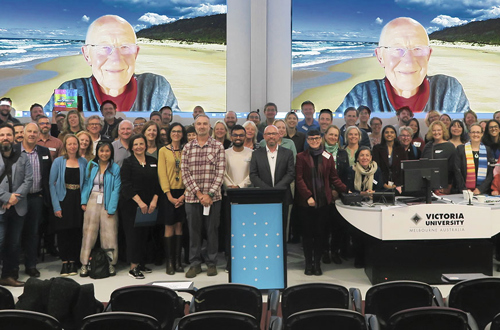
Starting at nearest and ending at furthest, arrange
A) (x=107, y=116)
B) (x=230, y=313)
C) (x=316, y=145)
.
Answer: (x=230, y=313), (x=316, y=145), (x=107, y=116)

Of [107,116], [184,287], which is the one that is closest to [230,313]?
[184,287]

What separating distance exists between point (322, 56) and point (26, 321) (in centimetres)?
970

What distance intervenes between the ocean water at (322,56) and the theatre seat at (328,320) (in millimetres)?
8713

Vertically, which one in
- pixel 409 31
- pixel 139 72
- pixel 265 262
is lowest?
pixel 265 262

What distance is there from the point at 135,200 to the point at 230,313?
3.71 metres

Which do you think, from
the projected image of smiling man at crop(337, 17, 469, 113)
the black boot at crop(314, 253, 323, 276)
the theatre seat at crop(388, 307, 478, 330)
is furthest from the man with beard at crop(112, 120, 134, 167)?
the projected image of smiling man at crop(337, 17, 469, 113)

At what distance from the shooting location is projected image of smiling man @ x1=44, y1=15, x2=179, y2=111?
1144 centimetres

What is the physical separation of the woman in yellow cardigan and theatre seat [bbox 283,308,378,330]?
3.72 meters

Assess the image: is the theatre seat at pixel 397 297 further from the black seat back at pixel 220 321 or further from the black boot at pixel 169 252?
the black boot at pixel 169 252

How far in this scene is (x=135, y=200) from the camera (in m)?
6.39

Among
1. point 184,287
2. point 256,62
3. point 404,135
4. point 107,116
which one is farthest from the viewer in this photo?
point 256,62

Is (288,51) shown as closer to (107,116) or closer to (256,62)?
(256,62)

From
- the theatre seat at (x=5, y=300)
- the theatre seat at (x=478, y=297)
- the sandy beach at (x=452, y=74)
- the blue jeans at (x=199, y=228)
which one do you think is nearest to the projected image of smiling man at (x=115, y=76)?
the sandy beach at (x=452, y=74)

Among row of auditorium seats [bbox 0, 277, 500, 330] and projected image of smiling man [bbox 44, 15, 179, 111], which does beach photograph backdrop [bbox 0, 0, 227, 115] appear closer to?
projected image of smiling man [bbox 44, 15, 179, 111]
